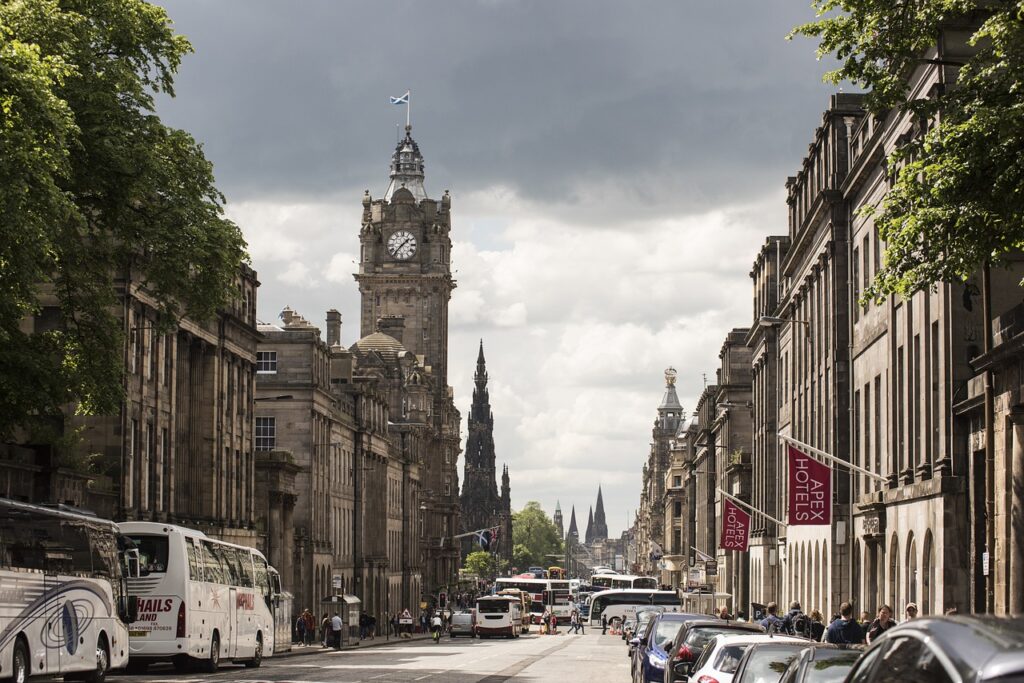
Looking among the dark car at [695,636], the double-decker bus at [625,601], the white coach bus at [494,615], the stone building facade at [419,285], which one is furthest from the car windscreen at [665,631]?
the stone building facade at [419,285]

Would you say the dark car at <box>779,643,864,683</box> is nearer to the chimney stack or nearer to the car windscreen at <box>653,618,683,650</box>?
the car windscreen at <box>653,618,683,650</box>

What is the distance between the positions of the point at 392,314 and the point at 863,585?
458 ft

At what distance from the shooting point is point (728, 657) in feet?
68.8

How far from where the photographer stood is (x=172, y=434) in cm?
6297

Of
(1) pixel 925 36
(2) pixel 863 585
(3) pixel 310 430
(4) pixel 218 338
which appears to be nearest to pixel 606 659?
(2) pixel 863 585

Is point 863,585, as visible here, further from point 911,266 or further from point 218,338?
point 218,338

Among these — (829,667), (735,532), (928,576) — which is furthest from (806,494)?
(829,667)

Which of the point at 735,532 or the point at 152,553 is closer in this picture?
the point at 152,553

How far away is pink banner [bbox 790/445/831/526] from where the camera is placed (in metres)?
44.6

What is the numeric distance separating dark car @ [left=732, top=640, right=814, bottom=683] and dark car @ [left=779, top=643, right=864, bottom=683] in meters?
2.83

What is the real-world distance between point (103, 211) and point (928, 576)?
20136 millimetres

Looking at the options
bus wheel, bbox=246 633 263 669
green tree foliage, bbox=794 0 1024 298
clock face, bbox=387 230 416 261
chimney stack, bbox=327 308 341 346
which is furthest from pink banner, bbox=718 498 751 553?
clock face, bbox=387 230 416 261

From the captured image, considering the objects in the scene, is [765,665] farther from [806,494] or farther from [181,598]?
[806,494]

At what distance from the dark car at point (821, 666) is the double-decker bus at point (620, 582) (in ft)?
368
